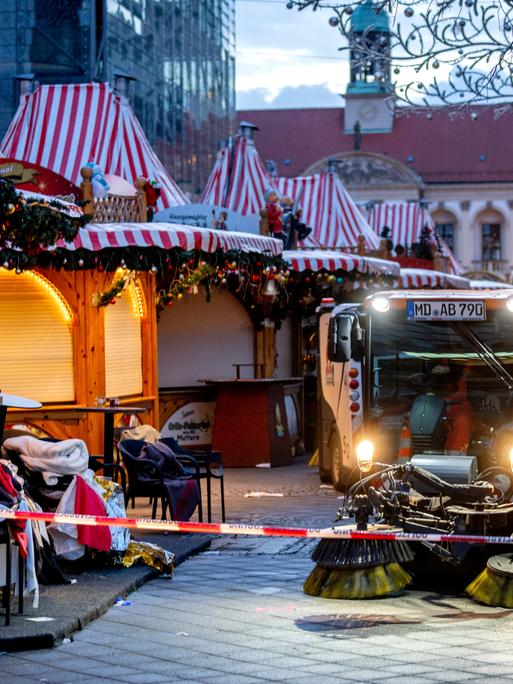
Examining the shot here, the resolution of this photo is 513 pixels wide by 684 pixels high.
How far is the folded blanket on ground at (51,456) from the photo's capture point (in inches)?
406

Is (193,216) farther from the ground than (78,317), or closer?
farther from the ground

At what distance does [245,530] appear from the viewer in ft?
29.4

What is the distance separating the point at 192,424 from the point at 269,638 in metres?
13.0

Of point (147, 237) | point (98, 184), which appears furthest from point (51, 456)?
point (98, 184)

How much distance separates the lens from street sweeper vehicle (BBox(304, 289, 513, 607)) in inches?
376

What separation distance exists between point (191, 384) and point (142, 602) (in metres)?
12.1

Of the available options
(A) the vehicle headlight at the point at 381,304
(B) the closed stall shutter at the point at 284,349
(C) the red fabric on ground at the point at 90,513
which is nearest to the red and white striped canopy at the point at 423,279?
(B) the closed stall shutter at the point at 284,349

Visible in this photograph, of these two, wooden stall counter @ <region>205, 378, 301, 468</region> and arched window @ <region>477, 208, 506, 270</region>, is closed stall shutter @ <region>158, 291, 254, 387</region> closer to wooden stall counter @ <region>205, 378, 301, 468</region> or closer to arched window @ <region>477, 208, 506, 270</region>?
wooden stall counter @ <region>205, 378, 301, 468</region>

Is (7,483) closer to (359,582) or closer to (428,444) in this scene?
(359,582)

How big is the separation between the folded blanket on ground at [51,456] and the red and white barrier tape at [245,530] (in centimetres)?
86

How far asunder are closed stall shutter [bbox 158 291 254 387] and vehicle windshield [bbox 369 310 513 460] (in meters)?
8.74

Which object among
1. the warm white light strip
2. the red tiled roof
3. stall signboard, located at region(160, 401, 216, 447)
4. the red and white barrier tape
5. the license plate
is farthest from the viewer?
the red tiled roof

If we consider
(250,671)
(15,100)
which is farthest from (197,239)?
(15,100)

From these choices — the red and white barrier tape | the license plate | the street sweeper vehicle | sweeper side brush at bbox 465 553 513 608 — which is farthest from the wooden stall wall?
sweeper side brush at bbox 465 553 513 608
